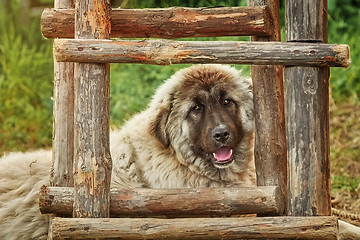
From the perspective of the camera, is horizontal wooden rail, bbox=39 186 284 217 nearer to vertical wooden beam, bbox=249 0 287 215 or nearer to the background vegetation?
vertical wooden beam, bbox=249 0 287 215

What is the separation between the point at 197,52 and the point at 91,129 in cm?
82

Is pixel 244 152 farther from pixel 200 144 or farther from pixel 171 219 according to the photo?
pixel 171 219

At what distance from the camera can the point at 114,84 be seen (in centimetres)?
829

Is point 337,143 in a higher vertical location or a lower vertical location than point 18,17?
lower

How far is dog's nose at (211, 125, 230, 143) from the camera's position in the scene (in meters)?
4.70

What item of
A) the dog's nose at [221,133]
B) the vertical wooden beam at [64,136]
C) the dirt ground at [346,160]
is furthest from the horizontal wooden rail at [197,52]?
the dirt ground at [346,160]

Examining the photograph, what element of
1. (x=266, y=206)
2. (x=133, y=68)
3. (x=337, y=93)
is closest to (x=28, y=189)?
(x=266, y=206)

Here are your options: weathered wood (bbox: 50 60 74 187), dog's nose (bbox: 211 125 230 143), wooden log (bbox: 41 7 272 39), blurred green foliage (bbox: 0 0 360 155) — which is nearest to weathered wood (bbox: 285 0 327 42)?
wooden log (bbox: 41 7 272 39)

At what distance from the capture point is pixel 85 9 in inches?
163

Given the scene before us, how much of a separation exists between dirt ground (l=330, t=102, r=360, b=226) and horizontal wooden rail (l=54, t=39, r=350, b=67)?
67.1 inches

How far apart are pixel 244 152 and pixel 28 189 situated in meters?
1.66

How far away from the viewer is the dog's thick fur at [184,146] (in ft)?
15.9

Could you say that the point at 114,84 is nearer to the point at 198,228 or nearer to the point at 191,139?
the point at 191,139

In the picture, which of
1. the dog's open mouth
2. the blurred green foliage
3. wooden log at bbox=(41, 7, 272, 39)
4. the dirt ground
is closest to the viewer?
wooden log at bbox=(41, 7, 272, 39)
